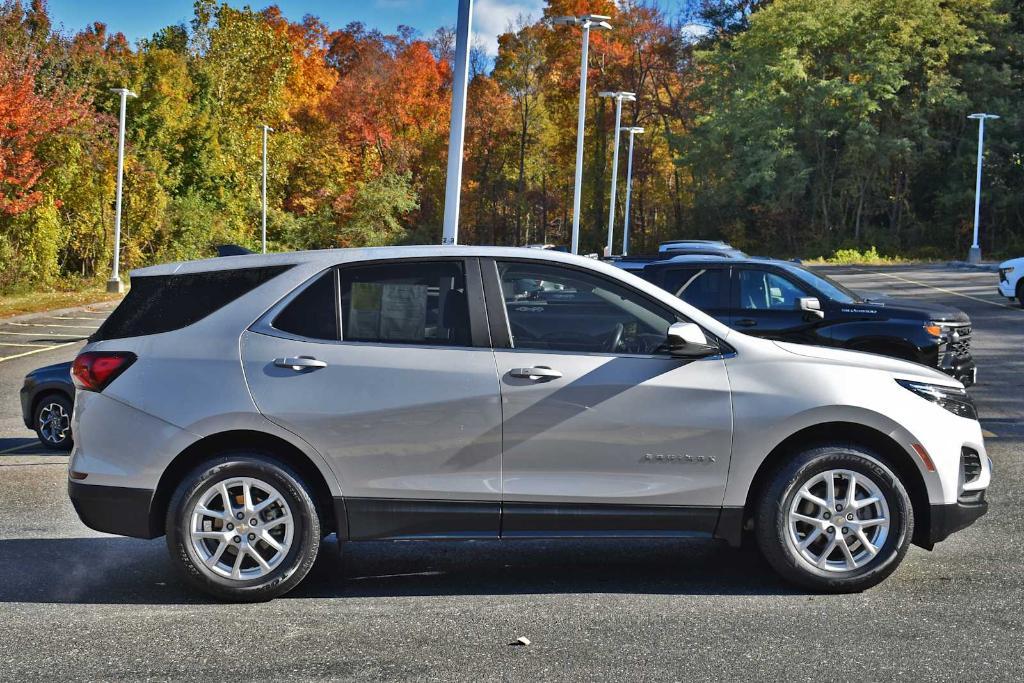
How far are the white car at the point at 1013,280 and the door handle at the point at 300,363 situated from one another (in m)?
26.2

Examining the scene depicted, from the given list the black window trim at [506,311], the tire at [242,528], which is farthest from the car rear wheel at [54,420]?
the black window trim at [506,311]

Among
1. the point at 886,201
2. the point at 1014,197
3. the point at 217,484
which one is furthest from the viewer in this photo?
the point at 886,201

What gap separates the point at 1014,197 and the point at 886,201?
6851 mm

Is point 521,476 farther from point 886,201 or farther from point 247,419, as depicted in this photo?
point 886,201

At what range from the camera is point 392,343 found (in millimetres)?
5902

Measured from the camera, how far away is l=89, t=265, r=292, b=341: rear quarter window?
598cm

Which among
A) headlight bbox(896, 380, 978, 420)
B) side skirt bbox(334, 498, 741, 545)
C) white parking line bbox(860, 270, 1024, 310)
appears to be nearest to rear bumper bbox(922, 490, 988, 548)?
headlight bbox(896, 380, 978, 420)

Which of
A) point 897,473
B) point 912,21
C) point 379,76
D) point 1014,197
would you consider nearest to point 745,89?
point 912,21

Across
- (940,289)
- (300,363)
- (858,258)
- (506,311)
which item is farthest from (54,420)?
(858,258)

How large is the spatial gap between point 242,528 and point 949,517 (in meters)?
3.41

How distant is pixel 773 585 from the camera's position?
6.11 metres

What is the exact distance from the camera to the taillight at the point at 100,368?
588 centimetres

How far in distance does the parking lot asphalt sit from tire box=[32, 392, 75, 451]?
3.11 m

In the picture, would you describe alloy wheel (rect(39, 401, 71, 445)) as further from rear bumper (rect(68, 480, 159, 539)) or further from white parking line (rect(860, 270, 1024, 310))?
white parking line (rect(860, 270, 1024, 310))
